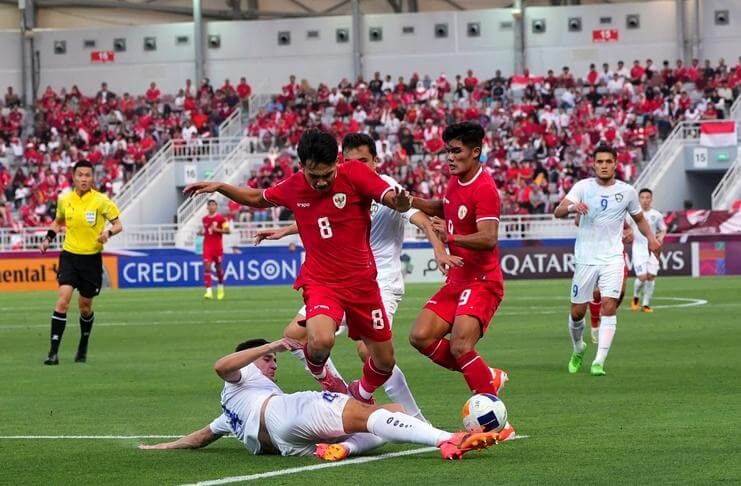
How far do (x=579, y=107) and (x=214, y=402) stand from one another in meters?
39.6

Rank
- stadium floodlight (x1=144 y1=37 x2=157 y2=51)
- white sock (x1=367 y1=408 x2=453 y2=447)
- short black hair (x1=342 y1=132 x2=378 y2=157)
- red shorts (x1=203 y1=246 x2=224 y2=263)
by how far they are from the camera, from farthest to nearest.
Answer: stadium floodlight (x1=144 y1=37 x2=157 y2=51), red shorts (x1=203 y1=246 x2=224 y2=263), short black hair (x1=342 y1=132 x2=378 y2=157), white sock (x1=367 y1=408 x2=453 y2=447)

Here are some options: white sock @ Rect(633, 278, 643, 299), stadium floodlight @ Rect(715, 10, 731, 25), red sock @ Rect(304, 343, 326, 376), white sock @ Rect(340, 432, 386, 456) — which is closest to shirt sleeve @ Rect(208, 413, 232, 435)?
red sock @ Rect(304, 343, 326, 376)

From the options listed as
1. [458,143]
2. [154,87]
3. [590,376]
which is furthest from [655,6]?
[458,143]

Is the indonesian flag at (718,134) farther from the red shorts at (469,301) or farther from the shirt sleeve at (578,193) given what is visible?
the red shorts at (469,301)

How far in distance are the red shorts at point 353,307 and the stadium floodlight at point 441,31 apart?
49.8 m

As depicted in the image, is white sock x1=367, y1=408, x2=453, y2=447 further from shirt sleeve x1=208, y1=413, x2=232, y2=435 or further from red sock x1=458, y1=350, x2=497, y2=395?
red sock x1=458, y1=350, x2=497, y2=395

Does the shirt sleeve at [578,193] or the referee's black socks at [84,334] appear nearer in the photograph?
the shirt sleeve at [578,193]

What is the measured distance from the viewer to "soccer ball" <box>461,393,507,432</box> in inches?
392

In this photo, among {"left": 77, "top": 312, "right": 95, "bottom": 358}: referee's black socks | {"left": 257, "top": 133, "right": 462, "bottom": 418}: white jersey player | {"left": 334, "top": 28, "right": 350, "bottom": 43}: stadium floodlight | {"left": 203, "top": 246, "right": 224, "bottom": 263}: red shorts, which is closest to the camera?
{"left": 257, "top": 133, "right": 462, "bottom": 418}: white jersey player

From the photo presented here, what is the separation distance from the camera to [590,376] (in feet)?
51.2

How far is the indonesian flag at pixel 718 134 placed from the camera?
47.9 m

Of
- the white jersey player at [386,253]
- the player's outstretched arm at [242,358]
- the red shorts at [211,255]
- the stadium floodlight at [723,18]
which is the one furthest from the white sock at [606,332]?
the stadium floodlight at [723,18]

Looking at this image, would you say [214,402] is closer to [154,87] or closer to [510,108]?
[510,108]

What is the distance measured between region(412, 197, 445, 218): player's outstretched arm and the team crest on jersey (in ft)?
3.91
